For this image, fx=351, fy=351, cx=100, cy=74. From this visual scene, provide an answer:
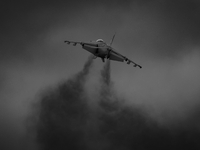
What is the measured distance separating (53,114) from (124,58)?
310ft

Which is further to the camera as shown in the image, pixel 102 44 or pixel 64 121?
pixel 64 121

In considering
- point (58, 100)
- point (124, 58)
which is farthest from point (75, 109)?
point (124, 58)

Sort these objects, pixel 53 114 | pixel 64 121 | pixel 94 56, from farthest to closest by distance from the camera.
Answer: pixel 64 121
pixel 53 114
pixel 94 56

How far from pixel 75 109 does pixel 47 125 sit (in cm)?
2439

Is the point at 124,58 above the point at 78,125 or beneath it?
beneath

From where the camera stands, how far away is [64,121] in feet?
644

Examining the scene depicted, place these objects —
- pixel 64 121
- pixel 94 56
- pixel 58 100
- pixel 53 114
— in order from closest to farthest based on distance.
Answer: pixel 94 56 < pixel 58 100 < pixel 53 114 < pixel 64 121

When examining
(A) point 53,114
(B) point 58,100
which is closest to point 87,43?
(B) point 58,100

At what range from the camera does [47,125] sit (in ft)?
639

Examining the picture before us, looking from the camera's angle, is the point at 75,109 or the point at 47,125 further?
the point at 47,125

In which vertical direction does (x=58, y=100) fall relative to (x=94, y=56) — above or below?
above

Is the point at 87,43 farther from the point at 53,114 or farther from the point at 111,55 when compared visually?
the point at 53,114

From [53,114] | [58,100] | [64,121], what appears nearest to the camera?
[58,100]

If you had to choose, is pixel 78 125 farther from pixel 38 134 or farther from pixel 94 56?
pixel 94 56
